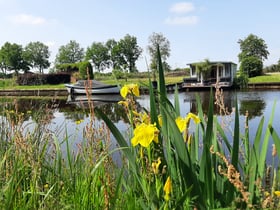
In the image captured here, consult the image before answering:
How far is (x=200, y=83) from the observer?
108 feet

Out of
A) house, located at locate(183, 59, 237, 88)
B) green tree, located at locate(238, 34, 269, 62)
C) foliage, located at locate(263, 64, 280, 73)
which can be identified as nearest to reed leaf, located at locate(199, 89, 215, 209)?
house, located at locate(183, 59, 237, 88)

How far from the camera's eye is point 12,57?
65.9 metres

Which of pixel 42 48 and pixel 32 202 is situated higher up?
pixel 42 48

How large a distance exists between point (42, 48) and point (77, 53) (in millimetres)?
9444

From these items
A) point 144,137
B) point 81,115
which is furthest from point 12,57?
point 144,137

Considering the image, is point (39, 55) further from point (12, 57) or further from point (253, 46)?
point (253, 46)

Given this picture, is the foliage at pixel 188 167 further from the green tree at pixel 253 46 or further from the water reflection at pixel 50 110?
the green tree at pixel 253 46

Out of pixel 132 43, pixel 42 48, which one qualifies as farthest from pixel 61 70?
pixel 42 48

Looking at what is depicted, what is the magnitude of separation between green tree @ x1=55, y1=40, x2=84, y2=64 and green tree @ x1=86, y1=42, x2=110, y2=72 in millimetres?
12229

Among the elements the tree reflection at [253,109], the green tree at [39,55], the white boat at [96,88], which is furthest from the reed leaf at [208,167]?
the green tree at [39,55]

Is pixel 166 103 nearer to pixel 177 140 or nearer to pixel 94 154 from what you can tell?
pixel 177 140

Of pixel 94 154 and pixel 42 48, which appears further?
pixel 42 48

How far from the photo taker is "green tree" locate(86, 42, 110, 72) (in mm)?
69500

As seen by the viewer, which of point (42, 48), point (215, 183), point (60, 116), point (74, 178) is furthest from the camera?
point (42, 48)
